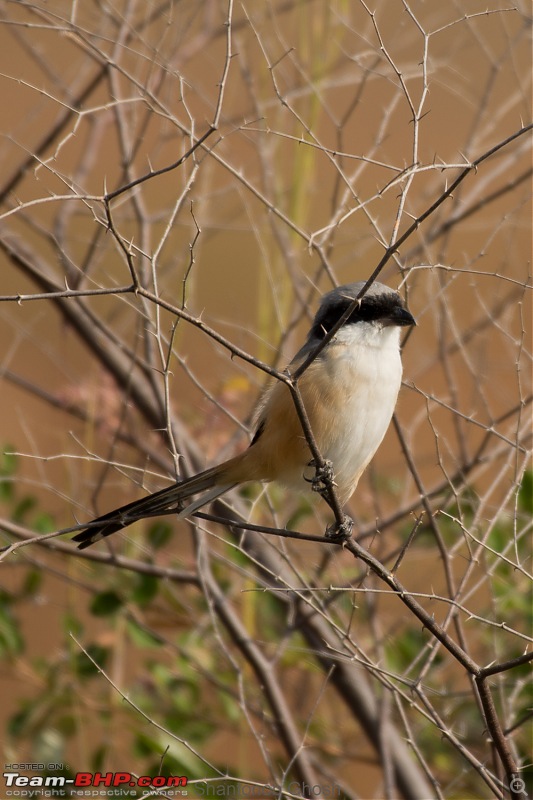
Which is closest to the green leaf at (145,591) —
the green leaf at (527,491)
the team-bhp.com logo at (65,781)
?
the team-bhp.com logo at (65,781)

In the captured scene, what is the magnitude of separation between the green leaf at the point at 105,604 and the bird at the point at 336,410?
80cm

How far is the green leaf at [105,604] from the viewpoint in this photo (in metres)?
3.67

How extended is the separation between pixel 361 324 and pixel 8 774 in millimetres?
2162

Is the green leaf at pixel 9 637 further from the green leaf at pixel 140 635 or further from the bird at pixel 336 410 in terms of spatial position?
the bird at pixel 336 410

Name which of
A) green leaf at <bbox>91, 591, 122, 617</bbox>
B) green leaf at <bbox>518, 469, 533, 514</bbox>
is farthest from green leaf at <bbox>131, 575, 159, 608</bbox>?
green leaf at <bbox>518, 469, 533, 514</bbox>

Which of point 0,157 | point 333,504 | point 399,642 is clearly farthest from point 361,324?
point 0,157

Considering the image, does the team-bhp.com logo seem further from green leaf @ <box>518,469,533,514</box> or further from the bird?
green leaf @ <box>518,469,533,514</box>

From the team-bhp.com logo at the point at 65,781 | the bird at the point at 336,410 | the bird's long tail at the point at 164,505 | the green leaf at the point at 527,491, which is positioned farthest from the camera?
the green leaf at the point at 527,491

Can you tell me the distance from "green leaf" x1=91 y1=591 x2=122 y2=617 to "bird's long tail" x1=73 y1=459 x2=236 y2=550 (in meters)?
0.77

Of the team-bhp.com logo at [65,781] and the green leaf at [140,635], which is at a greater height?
the green leaf at [140,635]

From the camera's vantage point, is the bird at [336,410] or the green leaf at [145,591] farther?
the green leaf at [145,591]

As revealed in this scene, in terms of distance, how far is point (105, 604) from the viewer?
370 cm

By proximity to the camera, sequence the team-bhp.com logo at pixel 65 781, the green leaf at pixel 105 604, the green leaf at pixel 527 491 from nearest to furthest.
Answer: the team-bhp.com logo at pixel 65 781
the green leaf at pixel 527 491
the green leaf at pixel 105 604

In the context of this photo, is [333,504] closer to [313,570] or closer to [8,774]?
[313,570]
